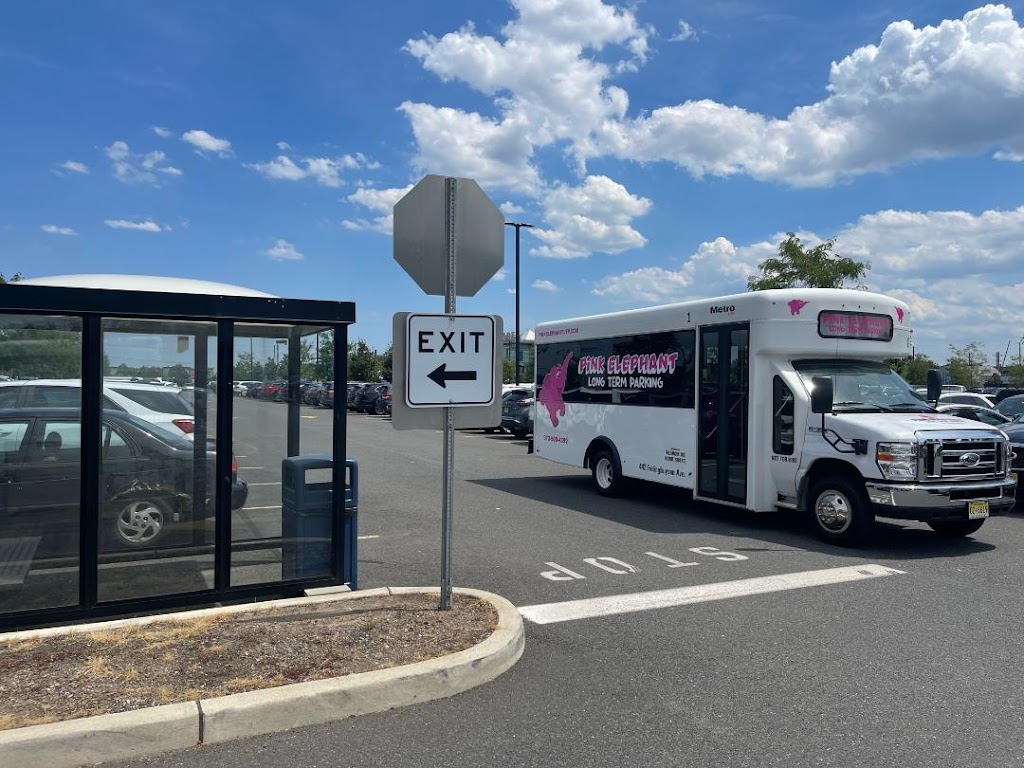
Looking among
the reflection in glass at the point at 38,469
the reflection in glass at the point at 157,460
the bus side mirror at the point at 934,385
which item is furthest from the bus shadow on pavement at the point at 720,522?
the reflection in glass at the point at 38,469

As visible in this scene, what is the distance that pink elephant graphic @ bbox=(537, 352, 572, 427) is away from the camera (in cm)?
1344

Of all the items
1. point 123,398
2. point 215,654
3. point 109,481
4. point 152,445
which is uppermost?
point 123,398

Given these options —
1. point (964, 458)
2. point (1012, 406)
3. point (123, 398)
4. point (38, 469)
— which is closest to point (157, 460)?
point (123, 398)

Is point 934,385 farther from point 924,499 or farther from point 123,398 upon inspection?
point 123,398

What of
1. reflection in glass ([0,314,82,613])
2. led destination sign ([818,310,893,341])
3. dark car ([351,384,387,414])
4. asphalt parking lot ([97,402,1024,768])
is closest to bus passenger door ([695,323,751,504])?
asphalt parking lot ([97,402,1024,768])

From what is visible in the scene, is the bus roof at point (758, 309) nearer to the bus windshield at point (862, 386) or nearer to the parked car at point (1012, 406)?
the bus windshield at point (862, 386)

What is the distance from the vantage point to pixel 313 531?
20.6ft

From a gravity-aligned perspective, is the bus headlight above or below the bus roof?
below

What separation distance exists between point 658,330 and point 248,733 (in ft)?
27.2

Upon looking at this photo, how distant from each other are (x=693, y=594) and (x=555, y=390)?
731 cm

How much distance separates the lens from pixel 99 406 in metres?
5.39

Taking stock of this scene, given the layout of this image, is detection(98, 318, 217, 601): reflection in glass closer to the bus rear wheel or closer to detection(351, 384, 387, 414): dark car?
the bus rear wheel

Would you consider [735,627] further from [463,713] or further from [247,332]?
[247,332]

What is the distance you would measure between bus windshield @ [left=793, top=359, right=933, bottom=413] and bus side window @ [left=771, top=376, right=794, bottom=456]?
26 cm
